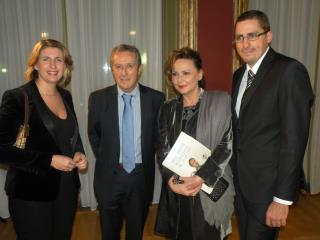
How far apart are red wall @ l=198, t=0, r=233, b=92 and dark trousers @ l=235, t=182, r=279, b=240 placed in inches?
91.1

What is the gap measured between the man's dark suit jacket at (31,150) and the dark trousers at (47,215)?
0.22ft

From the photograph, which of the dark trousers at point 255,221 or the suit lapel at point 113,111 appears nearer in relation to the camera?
the dark trousers at point 255,221

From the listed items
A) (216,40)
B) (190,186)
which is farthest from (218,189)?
(216,40)

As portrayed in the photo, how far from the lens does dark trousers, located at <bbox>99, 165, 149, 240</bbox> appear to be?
258 centimetres

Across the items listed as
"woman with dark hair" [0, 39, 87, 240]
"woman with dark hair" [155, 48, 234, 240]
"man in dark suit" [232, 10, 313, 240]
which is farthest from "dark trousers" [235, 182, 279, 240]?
"woman with dark hair" [0, 39, 87, 240]

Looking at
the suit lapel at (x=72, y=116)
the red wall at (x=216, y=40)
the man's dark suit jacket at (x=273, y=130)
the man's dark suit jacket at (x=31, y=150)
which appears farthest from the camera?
the red wall at (x=216, y=40)

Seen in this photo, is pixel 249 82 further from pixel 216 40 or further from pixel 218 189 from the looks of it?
pixel 216 40

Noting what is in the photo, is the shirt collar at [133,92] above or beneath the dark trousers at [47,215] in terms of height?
above

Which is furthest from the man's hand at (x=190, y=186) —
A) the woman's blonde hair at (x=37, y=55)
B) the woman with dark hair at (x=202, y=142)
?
the woman's blonde hair at (x=37, y=55)

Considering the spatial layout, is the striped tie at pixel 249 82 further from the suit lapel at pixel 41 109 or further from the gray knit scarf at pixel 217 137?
the suit lapel at pixel 41 109

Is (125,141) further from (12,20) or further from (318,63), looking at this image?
(318,63)

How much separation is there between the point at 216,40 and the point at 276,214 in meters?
2.79

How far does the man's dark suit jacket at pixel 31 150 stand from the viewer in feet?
6.46

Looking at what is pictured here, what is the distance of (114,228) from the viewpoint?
2.67 metres
